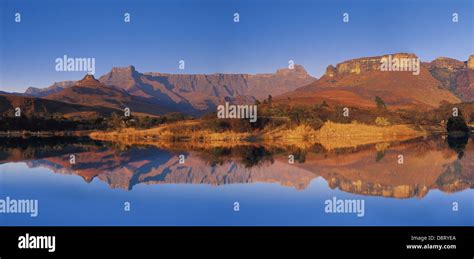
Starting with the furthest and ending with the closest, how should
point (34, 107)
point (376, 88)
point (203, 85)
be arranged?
point (203, 85), point (376, 88), point (34, 107)

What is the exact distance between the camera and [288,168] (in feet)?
39.8

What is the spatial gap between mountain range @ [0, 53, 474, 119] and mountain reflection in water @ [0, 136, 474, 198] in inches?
1411

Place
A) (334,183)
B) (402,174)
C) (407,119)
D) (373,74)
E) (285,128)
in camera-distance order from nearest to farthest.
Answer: (334,183), (402,174), (285,128), (407,119), (373,74)

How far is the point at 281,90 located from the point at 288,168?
3201 inches

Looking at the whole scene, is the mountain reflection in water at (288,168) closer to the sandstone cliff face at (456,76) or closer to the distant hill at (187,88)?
the distant hill at (187,88)

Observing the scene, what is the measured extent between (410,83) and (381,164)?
69.7m

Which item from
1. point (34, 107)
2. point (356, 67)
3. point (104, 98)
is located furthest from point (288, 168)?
point (356, 67)

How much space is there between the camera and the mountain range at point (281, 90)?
65.6 meters

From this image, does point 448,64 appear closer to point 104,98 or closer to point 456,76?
point 456,76
